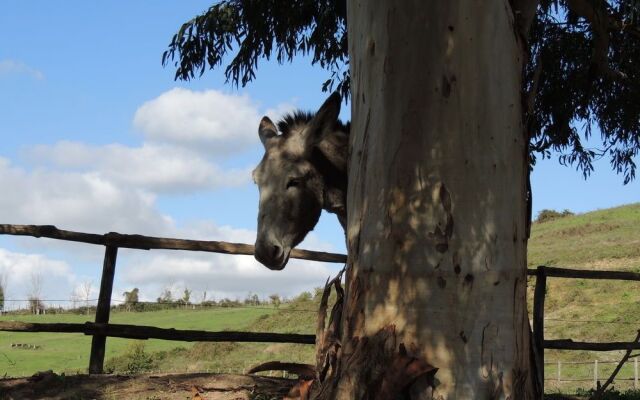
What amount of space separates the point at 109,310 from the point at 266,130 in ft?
8.47

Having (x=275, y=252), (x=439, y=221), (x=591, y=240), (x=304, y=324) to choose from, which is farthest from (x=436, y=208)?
(x=591, y=240)

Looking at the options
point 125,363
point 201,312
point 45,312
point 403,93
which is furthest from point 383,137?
point 201,312

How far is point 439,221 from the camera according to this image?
307 cm

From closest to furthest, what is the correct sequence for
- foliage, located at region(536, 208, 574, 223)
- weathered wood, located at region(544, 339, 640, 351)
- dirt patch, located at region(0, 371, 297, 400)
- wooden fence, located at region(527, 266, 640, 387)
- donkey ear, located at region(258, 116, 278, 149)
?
dirt patch, located at region(0, 371, 297, 400) < donkey ear, located at region(258, 116, 278, 149) < wooden fence, located at region(527, 266, 640, 387) < weathered wood, located at region(544, 339, 640, 351) < foliage, located at region(536, 208, 574, 223)

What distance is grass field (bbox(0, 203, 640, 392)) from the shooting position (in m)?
19.0

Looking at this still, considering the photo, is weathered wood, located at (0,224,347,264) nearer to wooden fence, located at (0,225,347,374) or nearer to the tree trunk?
wooden fence, located at (0,225,347,374)

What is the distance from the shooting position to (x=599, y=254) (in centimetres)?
3322

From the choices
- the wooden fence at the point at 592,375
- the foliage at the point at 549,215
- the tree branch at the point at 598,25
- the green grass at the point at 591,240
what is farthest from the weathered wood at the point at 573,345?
the foliage at the point at 549,215

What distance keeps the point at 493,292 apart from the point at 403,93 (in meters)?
0.95

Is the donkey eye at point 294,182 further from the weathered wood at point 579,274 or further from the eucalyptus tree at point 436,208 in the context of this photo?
the weathered wood at point 579,274

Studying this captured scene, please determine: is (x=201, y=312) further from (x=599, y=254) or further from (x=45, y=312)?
(x=599, y=254)

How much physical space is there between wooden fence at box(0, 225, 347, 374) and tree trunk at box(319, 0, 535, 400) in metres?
4.01

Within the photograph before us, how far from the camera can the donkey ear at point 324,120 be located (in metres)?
5.56

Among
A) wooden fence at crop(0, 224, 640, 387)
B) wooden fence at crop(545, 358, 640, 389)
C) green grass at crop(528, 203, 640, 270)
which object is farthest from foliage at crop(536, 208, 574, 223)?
wooden fence at crop(0, 224, 640, 387)
